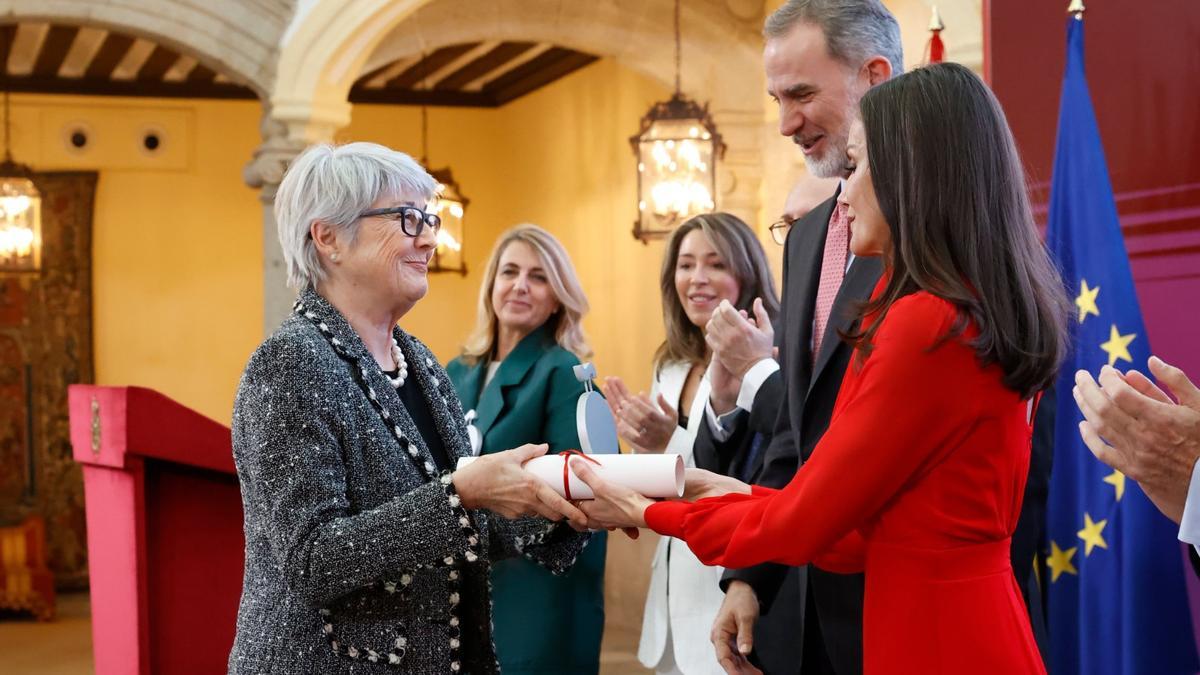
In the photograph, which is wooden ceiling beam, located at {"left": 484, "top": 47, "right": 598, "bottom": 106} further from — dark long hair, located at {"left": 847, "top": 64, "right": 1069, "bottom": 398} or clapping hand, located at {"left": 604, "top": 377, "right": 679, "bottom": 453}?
dark long hair, located at {"left": 847, "top": 64, "right": 1069, "bottom": 398}

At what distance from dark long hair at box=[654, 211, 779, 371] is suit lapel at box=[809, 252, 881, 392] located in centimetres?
128

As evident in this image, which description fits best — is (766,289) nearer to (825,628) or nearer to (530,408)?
(530,408)

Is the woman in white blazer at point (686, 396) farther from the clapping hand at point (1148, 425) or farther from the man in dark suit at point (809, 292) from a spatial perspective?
the clapping hand at point (1148, 425)

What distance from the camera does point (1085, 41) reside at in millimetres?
2777

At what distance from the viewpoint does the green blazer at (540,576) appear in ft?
10.8

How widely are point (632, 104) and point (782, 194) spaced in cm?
208

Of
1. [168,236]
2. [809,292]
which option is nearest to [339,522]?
[809,292]

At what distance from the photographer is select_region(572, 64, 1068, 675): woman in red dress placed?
5.42ft

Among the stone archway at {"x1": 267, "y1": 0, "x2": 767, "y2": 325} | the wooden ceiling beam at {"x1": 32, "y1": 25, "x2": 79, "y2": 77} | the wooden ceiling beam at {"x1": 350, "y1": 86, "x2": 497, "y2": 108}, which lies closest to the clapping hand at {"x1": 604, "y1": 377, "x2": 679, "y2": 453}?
the stone archway at {"x1": 267, "y1": 0, "x2": 767, "y2": 325}

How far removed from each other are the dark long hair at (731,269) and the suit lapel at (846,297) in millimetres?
1283

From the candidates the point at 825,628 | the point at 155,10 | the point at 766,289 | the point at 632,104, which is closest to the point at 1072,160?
the point at 766,289

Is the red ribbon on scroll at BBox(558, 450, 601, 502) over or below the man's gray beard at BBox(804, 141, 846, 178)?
below

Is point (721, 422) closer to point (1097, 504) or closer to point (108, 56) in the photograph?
point (1097, 504)

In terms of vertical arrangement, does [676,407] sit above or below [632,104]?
below
